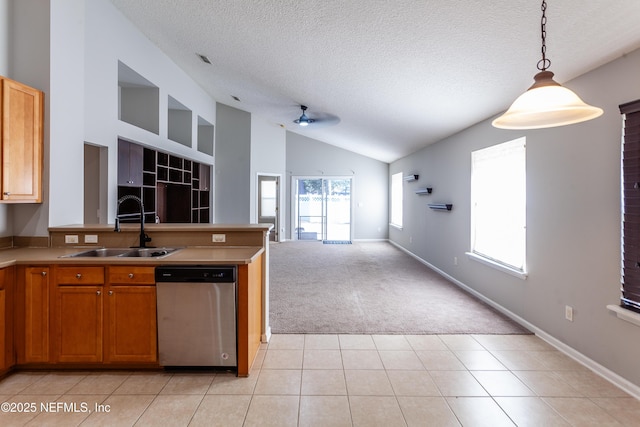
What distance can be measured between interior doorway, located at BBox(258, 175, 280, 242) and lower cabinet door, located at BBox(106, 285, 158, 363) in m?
6.97

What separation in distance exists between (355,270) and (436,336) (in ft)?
9.47

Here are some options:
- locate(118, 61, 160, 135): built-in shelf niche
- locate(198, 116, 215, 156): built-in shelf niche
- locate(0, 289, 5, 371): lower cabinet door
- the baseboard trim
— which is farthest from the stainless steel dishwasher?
locate(198, 116, 215, 156): built-in shelf niche

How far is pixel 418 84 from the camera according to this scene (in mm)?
3457

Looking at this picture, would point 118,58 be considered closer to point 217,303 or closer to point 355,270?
point 217,303

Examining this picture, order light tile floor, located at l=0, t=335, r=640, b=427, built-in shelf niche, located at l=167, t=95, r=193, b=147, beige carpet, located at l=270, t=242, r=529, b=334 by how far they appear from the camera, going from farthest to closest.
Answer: built-in shelf niche, located at l=167, t=95, r=193, b=147 → beige carpet, located at l=270, t=242, r=529, b=334 → light tile floor, located at l=0, t=335, r=640, b=427

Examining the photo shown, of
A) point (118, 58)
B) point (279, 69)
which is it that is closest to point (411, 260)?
point (279, 69)

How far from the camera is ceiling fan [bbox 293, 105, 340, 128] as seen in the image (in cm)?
610

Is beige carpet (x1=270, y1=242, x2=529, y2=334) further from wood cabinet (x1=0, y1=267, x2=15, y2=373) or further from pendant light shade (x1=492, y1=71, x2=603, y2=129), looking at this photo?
pendant light shade (x1=492, y1=71, x2=603, y2=129)

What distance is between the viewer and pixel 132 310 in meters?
2.29

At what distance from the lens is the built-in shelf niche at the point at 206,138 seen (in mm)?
7699

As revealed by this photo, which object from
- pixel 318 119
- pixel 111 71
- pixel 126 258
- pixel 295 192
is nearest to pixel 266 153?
pixel 295 192

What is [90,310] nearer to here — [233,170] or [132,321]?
[132,321]

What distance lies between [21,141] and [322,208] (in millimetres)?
7558

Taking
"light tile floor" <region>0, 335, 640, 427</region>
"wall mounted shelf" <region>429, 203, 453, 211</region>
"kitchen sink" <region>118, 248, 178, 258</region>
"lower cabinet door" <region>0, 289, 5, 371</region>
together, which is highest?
"wall mounted shelf" <region>429, 203, 453, 211</region>
